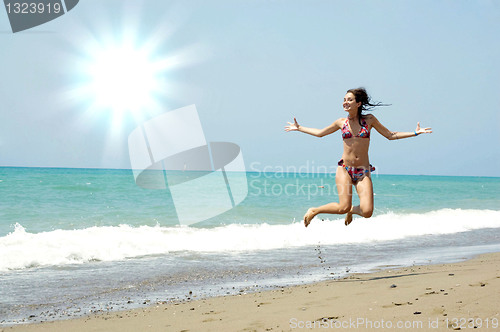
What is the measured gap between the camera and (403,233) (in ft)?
54.0

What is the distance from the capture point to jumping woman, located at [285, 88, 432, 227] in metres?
7.48

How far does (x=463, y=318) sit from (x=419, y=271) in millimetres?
4112

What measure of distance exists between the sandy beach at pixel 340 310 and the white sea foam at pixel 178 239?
4899 millimetres

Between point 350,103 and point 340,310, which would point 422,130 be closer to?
point 350,103

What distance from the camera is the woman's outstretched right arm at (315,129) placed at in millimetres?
7801

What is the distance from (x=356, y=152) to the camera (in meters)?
7.61

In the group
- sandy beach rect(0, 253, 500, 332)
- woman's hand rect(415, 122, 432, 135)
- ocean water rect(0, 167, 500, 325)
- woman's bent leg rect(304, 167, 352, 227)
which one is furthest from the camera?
woman's hand rect(415, 122, 432, 135)

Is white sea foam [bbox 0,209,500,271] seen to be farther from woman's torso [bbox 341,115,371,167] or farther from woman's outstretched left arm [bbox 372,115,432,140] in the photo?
woman's outstretched left arm [bbox 372,115,432,140]

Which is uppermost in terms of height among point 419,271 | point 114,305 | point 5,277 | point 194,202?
point 194,202

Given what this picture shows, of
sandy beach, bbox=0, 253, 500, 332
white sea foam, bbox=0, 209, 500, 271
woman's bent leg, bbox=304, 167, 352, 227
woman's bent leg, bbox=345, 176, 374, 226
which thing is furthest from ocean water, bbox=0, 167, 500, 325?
woman's bent leg, bbox=345, 176, 374, 226

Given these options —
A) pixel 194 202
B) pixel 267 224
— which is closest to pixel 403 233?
pixel 267 224

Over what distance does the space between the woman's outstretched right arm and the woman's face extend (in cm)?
32

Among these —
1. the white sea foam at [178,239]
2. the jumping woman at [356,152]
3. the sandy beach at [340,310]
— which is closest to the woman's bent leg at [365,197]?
the jumping woman at [356,152]

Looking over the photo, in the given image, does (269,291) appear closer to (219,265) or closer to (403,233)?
(219,265)
